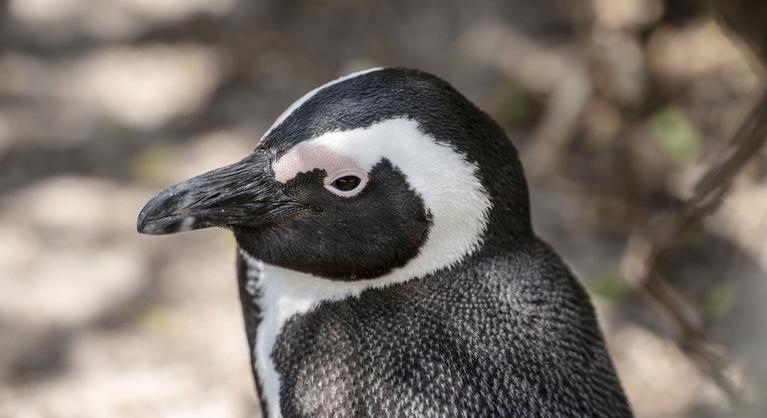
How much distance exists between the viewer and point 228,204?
1.76m

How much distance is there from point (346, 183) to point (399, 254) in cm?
17

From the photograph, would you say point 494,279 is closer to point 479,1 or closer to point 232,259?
point 232,259

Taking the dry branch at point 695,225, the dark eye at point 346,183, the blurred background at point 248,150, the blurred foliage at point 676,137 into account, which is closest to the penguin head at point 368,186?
the dark eye at point 346,183

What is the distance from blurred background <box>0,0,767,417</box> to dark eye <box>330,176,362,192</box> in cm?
135

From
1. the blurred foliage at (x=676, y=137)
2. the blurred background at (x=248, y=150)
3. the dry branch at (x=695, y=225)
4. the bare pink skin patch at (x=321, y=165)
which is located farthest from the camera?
the blurred foliage at (x=676, y=137)

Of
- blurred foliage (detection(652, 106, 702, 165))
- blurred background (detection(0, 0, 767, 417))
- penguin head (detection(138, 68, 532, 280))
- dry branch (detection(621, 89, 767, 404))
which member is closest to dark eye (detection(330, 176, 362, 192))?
penguin head (detection(138, 68, 532, 280))

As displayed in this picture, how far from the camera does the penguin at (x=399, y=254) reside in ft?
5.53

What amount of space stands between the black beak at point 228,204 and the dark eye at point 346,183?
0.29 feet

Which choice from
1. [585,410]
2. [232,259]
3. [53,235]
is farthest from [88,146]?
[585,410]

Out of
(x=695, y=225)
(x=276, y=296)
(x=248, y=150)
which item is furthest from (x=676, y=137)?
(x=276, y=296)

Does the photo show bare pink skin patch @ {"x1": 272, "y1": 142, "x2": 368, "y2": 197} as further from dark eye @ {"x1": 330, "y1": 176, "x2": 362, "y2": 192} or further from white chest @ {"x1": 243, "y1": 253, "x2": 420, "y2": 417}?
white chest @ {"x1": 243, "y1": 253, "x2": 420, "y2": 417}

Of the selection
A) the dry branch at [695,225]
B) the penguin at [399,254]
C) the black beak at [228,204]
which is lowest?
the penguin at [399,254]

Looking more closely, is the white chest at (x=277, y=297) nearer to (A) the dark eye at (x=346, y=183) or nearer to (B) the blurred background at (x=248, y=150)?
(A) the dark eye at (x=346, y=183)

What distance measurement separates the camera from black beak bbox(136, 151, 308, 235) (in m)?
1.75
